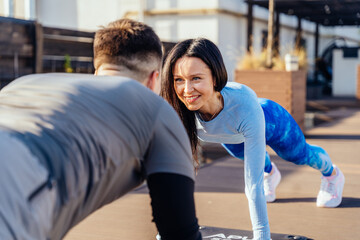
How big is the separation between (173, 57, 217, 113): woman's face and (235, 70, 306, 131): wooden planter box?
474cm

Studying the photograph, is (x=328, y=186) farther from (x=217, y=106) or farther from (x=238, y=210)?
(x=217, y=106)

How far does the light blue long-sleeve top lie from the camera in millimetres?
2566

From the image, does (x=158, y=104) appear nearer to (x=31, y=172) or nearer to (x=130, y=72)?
(x=130, y=72)

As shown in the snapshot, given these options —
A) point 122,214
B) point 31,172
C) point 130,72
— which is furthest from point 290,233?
point 31,172

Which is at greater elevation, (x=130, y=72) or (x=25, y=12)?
(x=25, y=12)

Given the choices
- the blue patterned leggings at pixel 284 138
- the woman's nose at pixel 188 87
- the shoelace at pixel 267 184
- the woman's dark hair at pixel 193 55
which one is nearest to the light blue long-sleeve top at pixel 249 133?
the woman's dark hair at pixel 193 55

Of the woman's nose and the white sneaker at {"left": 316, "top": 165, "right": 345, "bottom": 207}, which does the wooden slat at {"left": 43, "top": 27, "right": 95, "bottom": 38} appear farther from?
the woman's nose

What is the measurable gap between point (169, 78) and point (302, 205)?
5.38 feet

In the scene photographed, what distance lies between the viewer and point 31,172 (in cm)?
120

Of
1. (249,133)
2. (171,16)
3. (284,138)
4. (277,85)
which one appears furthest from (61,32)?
(171,16)

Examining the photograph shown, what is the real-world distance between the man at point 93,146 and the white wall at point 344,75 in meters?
16.4

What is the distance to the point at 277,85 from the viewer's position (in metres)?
7.36

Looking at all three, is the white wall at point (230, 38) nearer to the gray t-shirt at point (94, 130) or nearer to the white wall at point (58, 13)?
the white wall at point (58, 13)

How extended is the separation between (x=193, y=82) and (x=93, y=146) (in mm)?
1396
